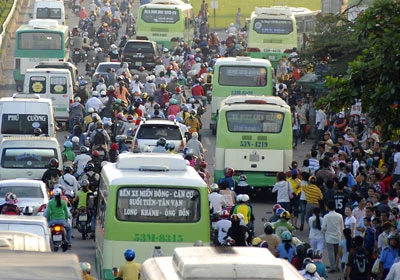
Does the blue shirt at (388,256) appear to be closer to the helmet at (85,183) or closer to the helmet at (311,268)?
the helmet at (311,268)

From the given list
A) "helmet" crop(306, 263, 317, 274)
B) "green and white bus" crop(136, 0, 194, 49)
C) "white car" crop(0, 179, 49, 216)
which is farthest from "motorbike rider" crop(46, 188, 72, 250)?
"green and white bus" crop(136, 0, 194, 49)

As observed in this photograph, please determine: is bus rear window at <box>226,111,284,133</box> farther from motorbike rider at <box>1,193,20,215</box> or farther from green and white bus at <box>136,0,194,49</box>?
green and white bus at <box>136,0,194,49</box>

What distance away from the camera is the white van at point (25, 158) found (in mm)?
28312

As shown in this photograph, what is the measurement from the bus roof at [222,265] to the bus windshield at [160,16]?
152 feet

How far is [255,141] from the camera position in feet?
99.7

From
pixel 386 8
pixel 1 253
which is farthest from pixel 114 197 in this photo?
pixel 1 253

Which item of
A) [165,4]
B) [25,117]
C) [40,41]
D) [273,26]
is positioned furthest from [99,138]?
[165,4]

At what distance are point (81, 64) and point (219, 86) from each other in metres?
18.7

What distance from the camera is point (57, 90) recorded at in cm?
4119

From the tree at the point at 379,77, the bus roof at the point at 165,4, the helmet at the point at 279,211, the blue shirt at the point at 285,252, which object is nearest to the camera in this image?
the tree at the point at 379,77

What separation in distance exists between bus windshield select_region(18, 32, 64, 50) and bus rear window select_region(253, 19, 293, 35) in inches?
310

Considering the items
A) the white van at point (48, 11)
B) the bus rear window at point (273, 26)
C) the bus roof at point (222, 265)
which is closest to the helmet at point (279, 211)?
the bus roof at point (222, 265)

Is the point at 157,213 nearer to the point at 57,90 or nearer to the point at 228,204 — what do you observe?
the point at 228,204

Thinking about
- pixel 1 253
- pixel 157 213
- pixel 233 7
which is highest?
pixel 1 253
